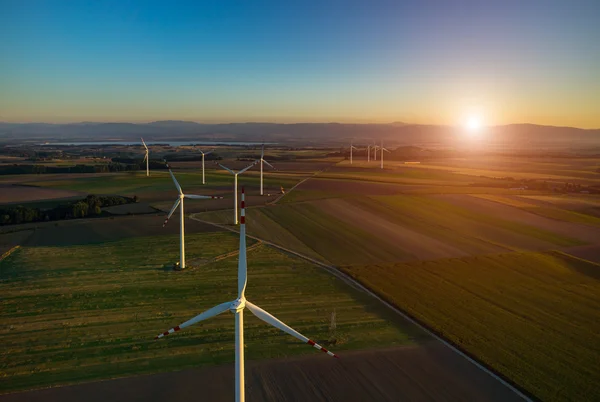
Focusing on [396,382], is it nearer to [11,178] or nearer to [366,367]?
[366,367]

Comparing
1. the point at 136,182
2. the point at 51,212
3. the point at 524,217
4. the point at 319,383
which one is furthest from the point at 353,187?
the point at 319,383

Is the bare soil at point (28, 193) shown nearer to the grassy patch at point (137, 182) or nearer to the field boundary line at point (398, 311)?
the grassy patch at point (137, 182)

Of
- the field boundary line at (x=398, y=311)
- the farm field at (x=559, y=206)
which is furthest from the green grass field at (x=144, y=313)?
the farm field at (x=559, y=206)

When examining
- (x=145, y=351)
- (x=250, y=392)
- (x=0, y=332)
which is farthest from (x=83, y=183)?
(x=250, y=392)

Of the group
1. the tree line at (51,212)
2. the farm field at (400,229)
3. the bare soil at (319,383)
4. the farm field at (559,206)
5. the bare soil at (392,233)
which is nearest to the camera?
the bare soil at (319,383)

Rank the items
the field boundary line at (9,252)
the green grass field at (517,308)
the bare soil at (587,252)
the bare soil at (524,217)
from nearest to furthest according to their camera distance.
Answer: the green grass field at (517,308), the field boundary line at (9,252), the bare soil at (587,252), the bare soil at (524,217)

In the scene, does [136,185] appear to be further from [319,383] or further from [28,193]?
[319,383]

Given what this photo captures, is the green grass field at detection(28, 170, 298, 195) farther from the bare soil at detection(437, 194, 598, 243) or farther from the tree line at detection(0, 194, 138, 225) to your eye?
the bare soil at detection(437, 194, 598, 243)
